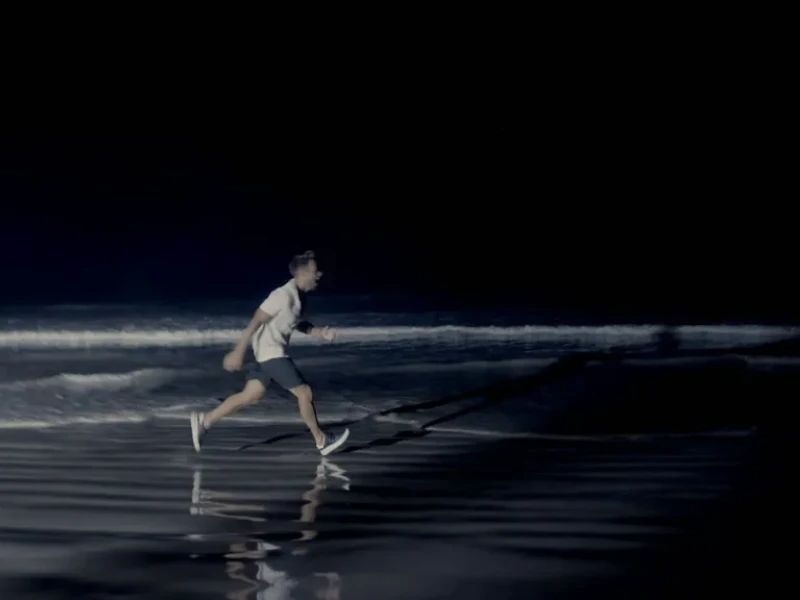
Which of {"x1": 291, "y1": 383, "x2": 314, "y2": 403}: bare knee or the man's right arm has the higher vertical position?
the man's right arm

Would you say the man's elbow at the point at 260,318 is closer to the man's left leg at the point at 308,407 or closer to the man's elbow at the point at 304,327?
the man's elbow at the point at 304,327

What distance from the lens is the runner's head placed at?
12.7 meters

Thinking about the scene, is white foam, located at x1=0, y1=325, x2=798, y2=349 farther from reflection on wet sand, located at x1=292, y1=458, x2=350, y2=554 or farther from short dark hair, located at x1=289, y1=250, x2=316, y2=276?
reflection on wet sand, located at x1=292, y1=458, x2=350, y2=554

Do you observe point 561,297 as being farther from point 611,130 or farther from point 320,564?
point 320,564

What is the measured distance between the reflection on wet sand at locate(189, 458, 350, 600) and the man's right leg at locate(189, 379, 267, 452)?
1225 mm

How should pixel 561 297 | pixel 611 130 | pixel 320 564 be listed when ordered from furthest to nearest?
1. pixel 611 130
2. pixel 561 297
3. pixel 320 564

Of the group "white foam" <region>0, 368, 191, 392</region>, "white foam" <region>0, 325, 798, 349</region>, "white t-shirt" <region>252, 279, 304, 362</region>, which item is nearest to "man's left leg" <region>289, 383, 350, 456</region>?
"white t-shirt" <region>252, 279, 304, 362</region>

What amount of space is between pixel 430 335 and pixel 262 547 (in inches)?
982

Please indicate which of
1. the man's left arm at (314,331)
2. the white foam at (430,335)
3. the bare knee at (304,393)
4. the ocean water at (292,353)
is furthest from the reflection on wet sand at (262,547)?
the white foam at (430,335)

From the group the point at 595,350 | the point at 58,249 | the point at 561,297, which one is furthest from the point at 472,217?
the point at 595,350

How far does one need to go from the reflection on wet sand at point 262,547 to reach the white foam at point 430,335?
1792cm

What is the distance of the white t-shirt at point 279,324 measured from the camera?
1270 cm

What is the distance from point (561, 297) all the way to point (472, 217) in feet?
27.4

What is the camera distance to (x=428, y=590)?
23.3 ft
